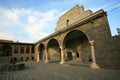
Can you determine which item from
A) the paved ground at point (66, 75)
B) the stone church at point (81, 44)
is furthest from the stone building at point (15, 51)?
the paved ground at point (66, 75)

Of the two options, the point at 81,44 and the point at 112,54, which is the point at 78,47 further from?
the point at 112,54

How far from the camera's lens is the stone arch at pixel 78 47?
16.8 meters

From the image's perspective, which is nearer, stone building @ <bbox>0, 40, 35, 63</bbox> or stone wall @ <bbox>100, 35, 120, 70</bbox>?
stone wall @ <bbox>100, 35, 120, 70</bbox>

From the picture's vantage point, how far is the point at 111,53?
352 inches

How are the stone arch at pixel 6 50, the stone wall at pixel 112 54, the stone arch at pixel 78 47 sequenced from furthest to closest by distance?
1. the stone arch at pixel 6 50
2. the stone arch at pixel 78 47
3. the stone wall at pixel 112 54

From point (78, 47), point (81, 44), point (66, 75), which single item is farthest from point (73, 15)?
point (66, 75)

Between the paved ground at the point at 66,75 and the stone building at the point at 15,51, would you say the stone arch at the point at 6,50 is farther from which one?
the paved ground at the point at 66,75

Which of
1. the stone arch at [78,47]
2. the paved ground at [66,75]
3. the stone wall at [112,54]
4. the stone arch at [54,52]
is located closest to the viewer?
the paved ground at [66,75]

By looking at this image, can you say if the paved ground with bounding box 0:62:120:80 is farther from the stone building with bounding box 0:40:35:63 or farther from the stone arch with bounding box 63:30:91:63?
the stone building with bounding box 0:40:35:63

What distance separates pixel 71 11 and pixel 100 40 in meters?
15.9

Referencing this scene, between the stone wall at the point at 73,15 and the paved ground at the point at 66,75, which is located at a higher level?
the stone wall at the point at 73,15

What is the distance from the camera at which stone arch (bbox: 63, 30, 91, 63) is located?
661 inches

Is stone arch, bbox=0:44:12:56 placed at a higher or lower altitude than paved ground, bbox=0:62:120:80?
higher

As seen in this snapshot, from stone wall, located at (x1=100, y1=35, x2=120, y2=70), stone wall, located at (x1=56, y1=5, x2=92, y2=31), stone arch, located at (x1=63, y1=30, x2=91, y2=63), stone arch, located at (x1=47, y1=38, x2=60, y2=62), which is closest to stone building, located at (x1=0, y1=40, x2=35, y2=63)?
stone arch, located at (x1=47, y1=38, x2=60, y2=62)
